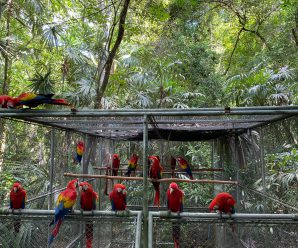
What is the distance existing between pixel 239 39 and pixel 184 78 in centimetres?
309

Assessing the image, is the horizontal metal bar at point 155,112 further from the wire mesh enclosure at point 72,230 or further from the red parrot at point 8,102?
the wire mesh enclosure at point 72,230

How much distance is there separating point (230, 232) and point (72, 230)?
2.34 m

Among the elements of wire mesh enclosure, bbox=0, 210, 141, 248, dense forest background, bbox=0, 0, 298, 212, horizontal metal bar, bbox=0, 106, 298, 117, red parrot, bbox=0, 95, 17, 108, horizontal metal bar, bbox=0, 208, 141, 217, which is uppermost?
dense forest background, bbox=0, 0, 298, 212

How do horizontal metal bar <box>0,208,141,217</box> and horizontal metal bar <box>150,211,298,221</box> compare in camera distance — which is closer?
horizontal metal bar <box>150,211,298,221</box>

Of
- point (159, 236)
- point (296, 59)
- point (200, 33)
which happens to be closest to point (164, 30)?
point (200, 33)

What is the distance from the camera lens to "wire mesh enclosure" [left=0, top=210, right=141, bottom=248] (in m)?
2.33

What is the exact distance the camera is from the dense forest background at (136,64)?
5.04 meters

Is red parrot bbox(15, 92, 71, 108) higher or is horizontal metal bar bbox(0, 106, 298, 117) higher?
red parrot bbox(15, 92, 71, 108)

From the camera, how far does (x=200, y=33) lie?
994cm

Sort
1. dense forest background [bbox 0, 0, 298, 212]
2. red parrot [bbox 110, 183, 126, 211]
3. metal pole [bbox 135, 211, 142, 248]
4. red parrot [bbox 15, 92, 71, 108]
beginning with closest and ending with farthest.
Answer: metal pole [bbox 135, 211, 142, 248] → red parrot [bbox 15, 92, 71, 108] → red parrot [bbox 110, 183, 126, 211] → dense forest background [bbox 0, 0, 298, 212]

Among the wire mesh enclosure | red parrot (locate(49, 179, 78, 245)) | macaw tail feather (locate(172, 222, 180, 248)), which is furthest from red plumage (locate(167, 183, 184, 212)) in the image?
red parrot (locate(49, 179, 78, 245))

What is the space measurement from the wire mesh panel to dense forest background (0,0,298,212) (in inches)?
40.0

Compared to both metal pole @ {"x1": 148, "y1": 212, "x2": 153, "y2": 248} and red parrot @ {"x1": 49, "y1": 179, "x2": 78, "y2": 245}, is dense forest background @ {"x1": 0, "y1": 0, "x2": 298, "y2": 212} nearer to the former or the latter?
red parrot @ {"x1": 49, "y1": 179, "x2": 78, "y2": 245}

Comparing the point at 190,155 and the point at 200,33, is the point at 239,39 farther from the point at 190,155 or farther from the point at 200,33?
the point at 190,155
